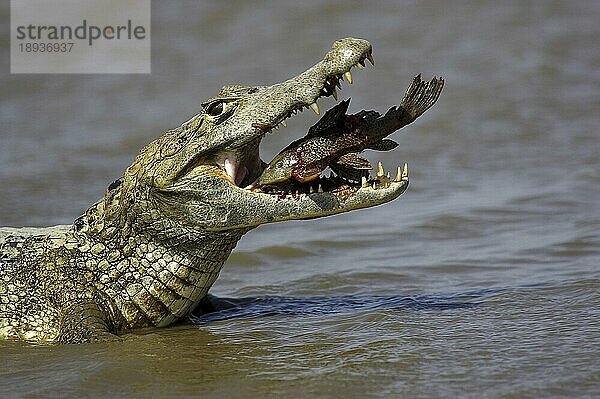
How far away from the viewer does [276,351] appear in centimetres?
467

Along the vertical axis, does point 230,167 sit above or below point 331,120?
below

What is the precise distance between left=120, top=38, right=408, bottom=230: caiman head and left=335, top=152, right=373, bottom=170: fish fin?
0.27ft

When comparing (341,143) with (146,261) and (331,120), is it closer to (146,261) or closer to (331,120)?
(331,120)

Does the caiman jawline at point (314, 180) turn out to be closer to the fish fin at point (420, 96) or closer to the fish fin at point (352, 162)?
the fish fin at point (352, 162)

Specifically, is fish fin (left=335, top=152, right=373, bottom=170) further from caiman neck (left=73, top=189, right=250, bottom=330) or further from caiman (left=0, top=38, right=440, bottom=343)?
caiman neck (left=73, top=189, right=250, bottom=330)

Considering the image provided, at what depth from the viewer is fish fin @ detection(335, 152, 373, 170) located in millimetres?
4793

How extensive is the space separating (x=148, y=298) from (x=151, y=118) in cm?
585

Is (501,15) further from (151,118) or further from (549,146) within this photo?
(151,118)

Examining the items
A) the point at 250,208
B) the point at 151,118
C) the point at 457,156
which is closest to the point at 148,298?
the point at 250,208

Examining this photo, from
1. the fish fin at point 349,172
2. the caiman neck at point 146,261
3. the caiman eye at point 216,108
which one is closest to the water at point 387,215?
the caiman neck at point 146,261

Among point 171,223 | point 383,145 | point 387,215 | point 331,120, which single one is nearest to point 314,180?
point 331,120

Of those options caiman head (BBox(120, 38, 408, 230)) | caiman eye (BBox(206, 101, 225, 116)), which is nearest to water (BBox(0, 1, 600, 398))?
caiman head (BBox(120, 38, 408, 230))

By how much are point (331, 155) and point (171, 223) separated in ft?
2.78

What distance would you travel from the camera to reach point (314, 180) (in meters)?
4.89
